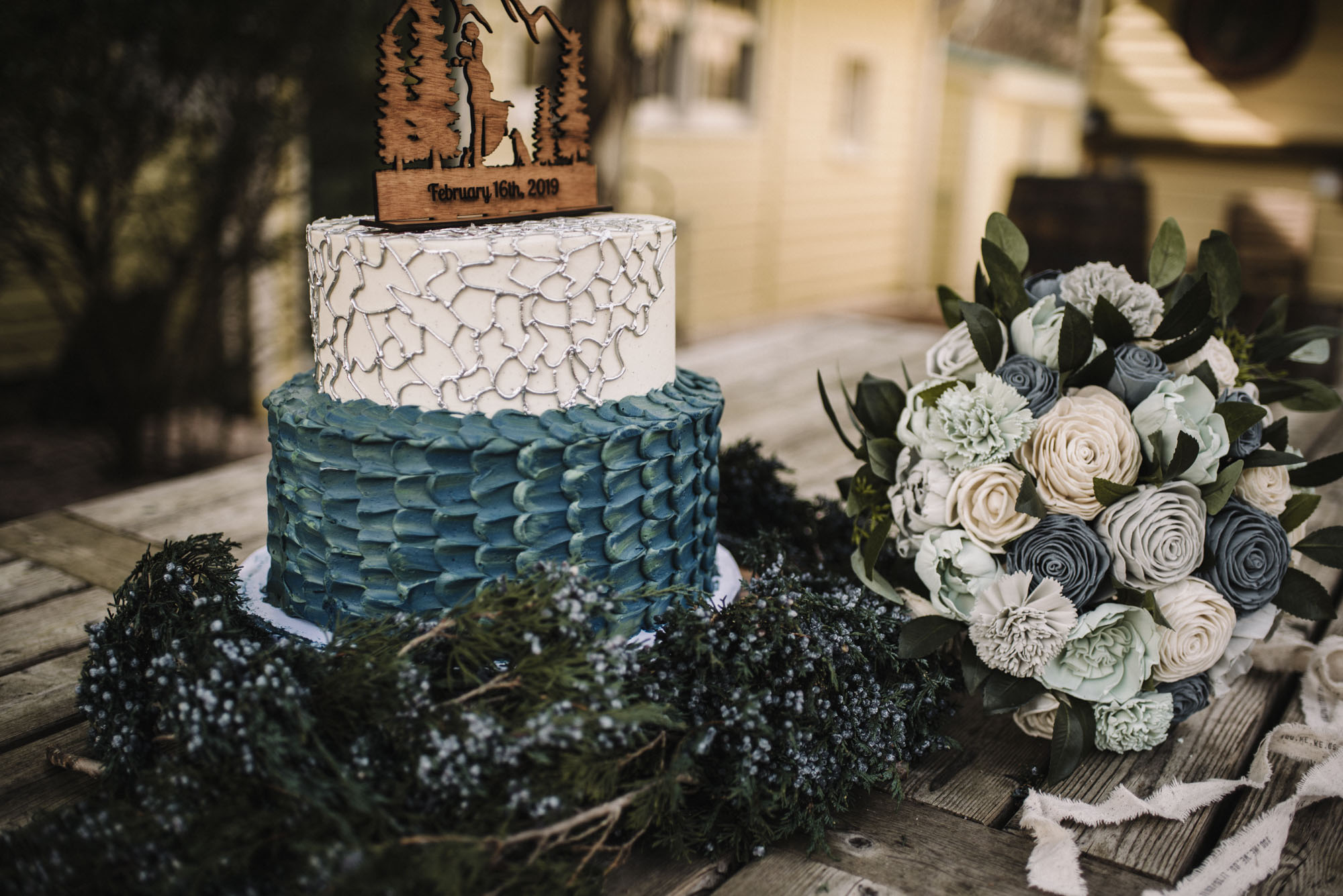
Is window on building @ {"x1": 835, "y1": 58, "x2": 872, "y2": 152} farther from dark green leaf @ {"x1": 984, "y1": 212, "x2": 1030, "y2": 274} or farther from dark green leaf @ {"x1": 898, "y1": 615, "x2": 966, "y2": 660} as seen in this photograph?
A: dark green leaf @ {"x1": 898, "y1": 615, "x2": 966, "y2": 660}

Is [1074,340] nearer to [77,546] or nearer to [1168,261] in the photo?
[1168,261]

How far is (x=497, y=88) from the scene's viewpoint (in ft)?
18.2

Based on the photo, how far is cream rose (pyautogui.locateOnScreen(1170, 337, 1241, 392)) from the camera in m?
Answer: 1.45

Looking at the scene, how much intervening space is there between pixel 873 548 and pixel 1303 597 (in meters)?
0.59

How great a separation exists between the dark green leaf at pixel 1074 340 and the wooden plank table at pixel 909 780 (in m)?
0.53

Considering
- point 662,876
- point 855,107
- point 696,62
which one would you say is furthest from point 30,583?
point 855,107

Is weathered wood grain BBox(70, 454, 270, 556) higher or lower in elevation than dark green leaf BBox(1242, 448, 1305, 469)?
lower

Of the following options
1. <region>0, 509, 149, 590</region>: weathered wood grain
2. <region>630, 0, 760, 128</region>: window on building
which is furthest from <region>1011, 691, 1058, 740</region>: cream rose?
<region>630, 0, 760, 128</region>: window on building

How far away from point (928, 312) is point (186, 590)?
8.63 metres

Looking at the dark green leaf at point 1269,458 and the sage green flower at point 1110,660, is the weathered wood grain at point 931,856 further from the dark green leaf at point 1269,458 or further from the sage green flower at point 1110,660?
the dark green leaf at point 1269,458

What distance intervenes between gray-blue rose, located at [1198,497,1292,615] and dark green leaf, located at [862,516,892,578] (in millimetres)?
421

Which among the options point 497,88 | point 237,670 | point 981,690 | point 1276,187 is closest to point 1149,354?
point 981,690

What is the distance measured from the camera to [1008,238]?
1.52 m

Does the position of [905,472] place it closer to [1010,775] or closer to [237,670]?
[1010,775]
